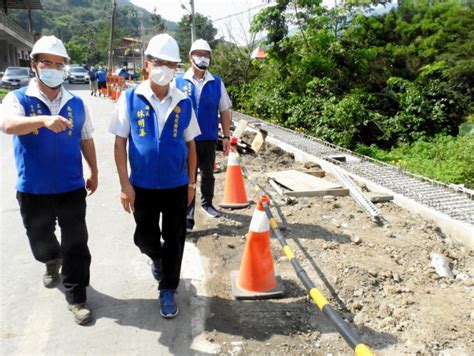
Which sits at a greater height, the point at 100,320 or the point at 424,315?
the point at 424,315

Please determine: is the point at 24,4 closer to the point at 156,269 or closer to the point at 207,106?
the point at 207,106

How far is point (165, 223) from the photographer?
11.6 feet

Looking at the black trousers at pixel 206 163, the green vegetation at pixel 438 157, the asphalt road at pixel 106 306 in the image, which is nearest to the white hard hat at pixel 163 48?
the asphalt road at pixel 106 306

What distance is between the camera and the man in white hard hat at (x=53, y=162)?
321 centimetres

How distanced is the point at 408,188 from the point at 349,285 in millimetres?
2964

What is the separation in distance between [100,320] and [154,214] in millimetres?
926

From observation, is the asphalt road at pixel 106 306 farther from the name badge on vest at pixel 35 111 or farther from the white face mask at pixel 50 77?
the white face mask at pixel 50 77

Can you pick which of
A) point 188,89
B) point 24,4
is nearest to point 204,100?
point 188,89

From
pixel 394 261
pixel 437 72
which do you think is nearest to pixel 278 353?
pixel 394 261

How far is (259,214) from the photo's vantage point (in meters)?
3.80

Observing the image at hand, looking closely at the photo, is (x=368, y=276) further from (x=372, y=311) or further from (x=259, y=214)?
(x=259, y=214)

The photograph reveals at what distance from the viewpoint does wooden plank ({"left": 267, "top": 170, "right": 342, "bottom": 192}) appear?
665 centimetres

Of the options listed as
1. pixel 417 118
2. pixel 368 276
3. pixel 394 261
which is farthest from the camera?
pixel 417 118

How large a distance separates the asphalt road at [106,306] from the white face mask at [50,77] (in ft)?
5.92
